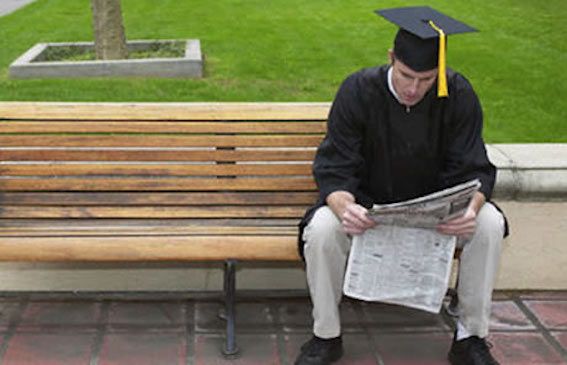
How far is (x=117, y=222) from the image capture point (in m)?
3.75

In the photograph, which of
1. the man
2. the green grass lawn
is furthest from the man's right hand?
the green grass lawn

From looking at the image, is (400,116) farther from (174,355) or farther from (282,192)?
(174,355)

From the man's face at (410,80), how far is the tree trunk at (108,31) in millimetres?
5244

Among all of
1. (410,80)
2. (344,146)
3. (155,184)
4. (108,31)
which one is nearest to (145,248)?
(155,184)

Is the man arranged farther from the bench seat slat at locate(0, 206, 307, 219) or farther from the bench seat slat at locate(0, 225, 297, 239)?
the bench seat slat at locate(0, 206, 307, 219)

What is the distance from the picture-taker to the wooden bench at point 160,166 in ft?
12.4

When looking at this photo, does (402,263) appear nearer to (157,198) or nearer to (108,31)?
(157,198)

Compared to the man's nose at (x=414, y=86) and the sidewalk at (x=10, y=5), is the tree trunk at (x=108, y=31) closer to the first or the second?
the man's nose at (x=414, y=86)

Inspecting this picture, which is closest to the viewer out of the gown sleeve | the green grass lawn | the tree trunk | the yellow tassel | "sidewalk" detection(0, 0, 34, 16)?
the yellow tassel

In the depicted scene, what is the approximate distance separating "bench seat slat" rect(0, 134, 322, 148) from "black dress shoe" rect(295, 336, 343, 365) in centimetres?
92

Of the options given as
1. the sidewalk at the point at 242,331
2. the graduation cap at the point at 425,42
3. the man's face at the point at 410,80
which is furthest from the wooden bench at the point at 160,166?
the graduation cap at the point at 425,42

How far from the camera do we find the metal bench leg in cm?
365

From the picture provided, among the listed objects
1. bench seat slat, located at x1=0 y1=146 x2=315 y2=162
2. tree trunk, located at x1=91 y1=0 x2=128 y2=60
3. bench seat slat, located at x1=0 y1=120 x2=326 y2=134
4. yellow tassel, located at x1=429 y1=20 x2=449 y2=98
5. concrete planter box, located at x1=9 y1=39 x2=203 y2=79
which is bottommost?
concrete planter box, located at x1=9 y1=39 x2=203 y2=79

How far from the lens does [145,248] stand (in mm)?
3443
